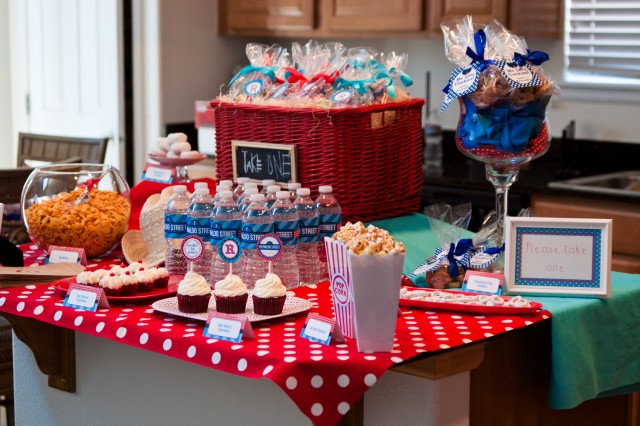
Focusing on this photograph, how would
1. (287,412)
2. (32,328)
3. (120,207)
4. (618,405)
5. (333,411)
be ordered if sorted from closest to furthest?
A: (333,411), (287,412), (32,328), (618,405), (120,207)

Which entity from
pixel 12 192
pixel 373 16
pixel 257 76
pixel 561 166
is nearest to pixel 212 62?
pixel 373 16

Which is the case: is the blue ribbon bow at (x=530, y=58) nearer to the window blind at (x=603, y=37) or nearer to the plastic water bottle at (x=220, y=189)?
the plastic water bottle at (x=220, y=189)

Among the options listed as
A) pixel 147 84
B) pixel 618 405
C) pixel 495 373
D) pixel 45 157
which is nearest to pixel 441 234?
pixel 495 373

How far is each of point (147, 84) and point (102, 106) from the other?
0.24 m

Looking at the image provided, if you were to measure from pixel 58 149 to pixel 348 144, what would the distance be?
1.80 metres

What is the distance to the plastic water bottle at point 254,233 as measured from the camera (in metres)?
2.07

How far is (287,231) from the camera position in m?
2.09

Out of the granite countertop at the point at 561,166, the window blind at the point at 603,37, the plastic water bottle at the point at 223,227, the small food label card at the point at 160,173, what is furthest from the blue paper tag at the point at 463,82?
the window blind at the point at 603,37

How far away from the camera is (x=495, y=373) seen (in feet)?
6.36

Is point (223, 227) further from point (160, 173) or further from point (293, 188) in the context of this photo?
point (160, 173)

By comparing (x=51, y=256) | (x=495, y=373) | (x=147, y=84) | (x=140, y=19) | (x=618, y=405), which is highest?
(x=140, y=19)

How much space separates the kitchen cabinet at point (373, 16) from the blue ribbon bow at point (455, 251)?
6.53ft

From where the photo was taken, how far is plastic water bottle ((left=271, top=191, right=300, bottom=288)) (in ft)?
6.85

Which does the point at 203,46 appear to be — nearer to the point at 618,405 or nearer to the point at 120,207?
the point at 120,207
